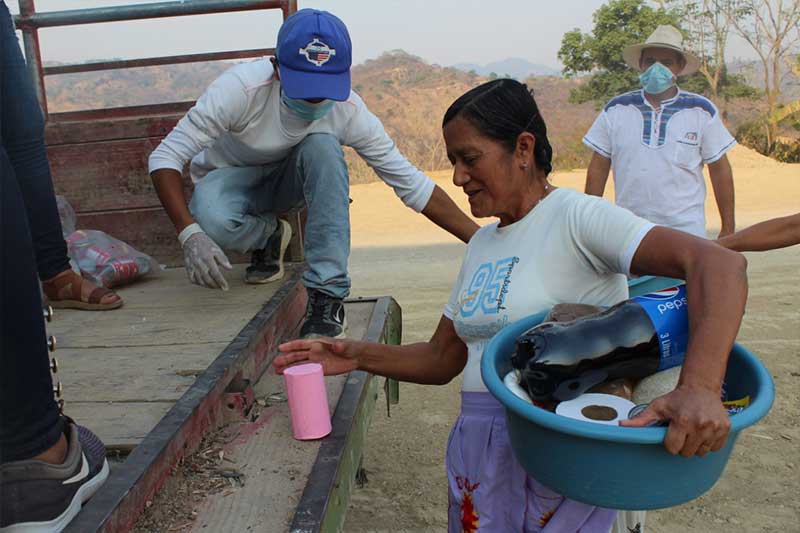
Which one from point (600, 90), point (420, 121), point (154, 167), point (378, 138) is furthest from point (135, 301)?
point (420, 121)

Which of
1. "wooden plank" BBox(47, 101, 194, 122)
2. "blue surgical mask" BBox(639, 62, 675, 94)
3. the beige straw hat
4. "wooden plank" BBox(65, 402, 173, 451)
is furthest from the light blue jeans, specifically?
the beige straw hat

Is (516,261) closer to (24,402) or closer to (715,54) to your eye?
(24,402)

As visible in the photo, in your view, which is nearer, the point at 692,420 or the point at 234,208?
the point at 692,420

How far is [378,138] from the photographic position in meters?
3.12

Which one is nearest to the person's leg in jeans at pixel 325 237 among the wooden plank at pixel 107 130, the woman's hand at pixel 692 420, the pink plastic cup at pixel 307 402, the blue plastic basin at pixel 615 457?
the pink plastic cup at pixel 307 402

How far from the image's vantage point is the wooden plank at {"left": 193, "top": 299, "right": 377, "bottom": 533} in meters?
1.52

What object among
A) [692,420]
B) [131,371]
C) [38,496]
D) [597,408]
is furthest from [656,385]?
[131,371]

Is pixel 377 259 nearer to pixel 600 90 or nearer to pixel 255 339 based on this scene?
pixel 255 339

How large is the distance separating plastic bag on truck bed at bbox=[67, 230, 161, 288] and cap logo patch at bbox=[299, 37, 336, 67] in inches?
49.0

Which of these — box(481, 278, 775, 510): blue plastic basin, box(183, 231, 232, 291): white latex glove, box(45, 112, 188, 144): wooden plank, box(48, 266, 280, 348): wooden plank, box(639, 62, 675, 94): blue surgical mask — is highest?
box(639, 62, 675, 94): blue surgical mask

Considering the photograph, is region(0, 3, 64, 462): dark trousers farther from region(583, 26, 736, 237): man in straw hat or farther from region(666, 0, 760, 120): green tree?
region(666, 0, 760, 120): green tree

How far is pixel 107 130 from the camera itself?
3.54 metres

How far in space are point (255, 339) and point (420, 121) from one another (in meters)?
33.2

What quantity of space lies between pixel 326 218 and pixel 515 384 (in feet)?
4.78
